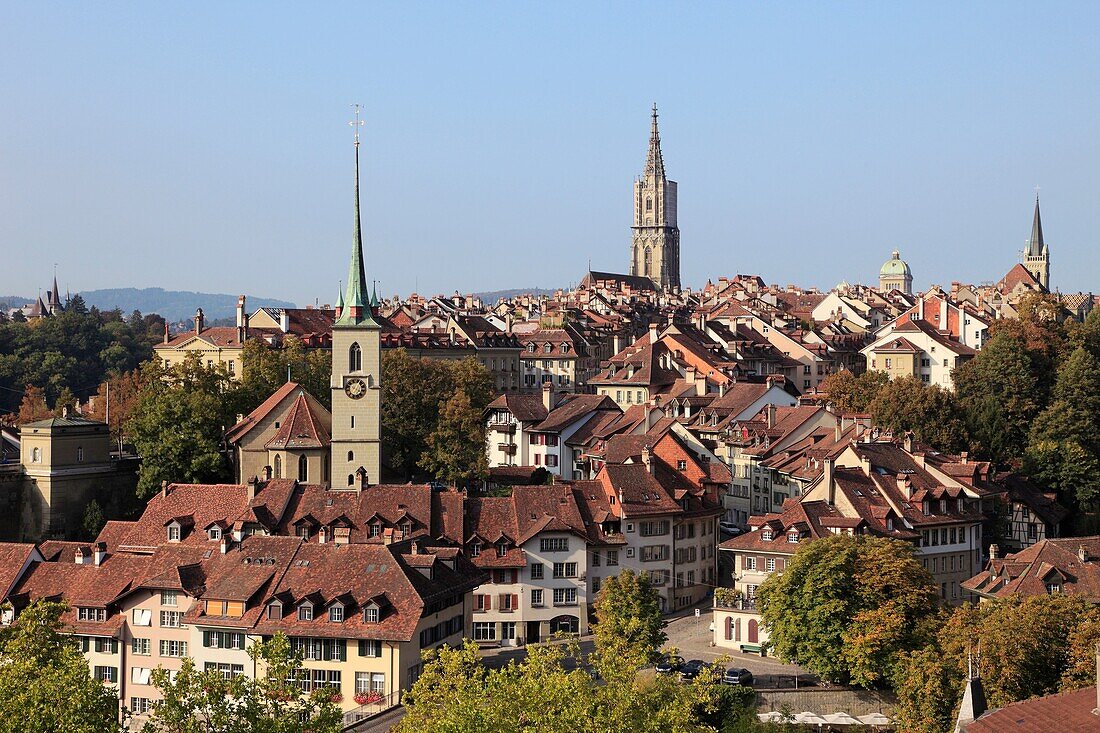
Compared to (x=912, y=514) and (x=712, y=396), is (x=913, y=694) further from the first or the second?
(x=712, y=396)

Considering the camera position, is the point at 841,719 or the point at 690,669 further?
the point at 690,669

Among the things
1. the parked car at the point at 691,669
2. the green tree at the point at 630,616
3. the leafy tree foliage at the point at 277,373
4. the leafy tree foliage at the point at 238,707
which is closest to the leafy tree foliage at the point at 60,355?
the leafy tree foliage at the point at 277,373

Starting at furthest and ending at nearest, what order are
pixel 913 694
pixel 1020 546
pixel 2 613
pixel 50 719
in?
pixel 1020 546
pixel 2 613
pixel 913 694
pixel 50 719

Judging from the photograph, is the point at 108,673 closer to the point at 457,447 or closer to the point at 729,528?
the point at 457,447

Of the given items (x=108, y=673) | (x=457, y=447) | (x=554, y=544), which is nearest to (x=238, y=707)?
(x=108, y=673)

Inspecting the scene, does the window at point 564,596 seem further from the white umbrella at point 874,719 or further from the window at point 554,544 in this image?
the white umbrella at point 874,719

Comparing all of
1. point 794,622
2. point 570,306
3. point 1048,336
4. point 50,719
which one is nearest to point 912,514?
point 794,622
